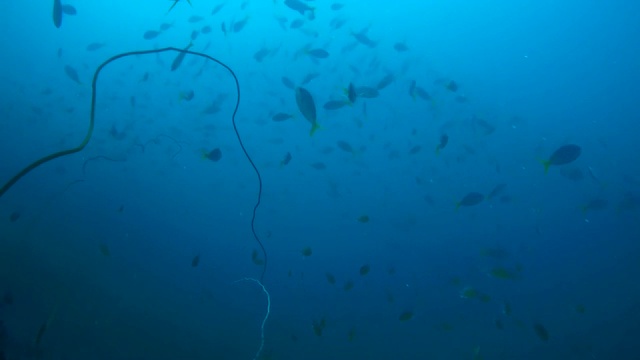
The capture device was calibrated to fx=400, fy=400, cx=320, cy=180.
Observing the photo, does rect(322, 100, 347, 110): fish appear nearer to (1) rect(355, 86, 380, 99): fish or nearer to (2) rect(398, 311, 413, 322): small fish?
(1) rect(355, 86, 380, 99): fish

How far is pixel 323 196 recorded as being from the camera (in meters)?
26.7

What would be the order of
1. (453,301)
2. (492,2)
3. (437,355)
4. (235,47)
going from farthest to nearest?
1. (492,2)
2. (235,47)
3. (453,301)
4. (437,355)

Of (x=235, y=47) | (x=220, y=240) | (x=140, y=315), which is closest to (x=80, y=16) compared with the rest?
(x=235, y=47)

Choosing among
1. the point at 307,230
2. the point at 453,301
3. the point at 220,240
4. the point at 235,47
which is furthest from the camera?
the point at 235,47

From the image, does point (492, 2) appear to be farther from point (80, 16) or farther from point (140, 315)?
point (140, 315)

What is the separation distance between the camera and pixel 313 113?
4363 millimetres

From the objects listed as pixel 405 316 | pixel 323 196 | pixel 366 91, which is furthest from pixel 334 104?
pixel 323 196

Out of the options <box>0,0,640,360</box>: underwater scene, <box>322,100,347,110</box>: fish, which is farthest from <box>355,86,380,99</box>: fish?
<box>322,100,347,110</box>: fish

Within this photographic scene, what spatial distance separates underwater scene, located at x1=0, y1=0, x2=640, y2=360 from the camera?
10094 mm

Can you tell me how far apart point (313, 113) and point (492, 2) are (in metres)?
58.2

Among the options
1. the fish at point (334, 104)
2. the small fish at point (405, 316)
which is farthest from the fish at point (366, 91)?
the small fish at point (405, 316)

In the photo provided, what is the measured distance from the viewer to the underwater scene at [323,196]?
10.1 m

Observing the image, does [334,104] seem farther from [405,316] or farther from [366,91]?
[405,316]

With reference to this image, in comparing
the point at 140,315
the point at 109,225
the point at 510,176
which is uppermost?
the point at 140,315
